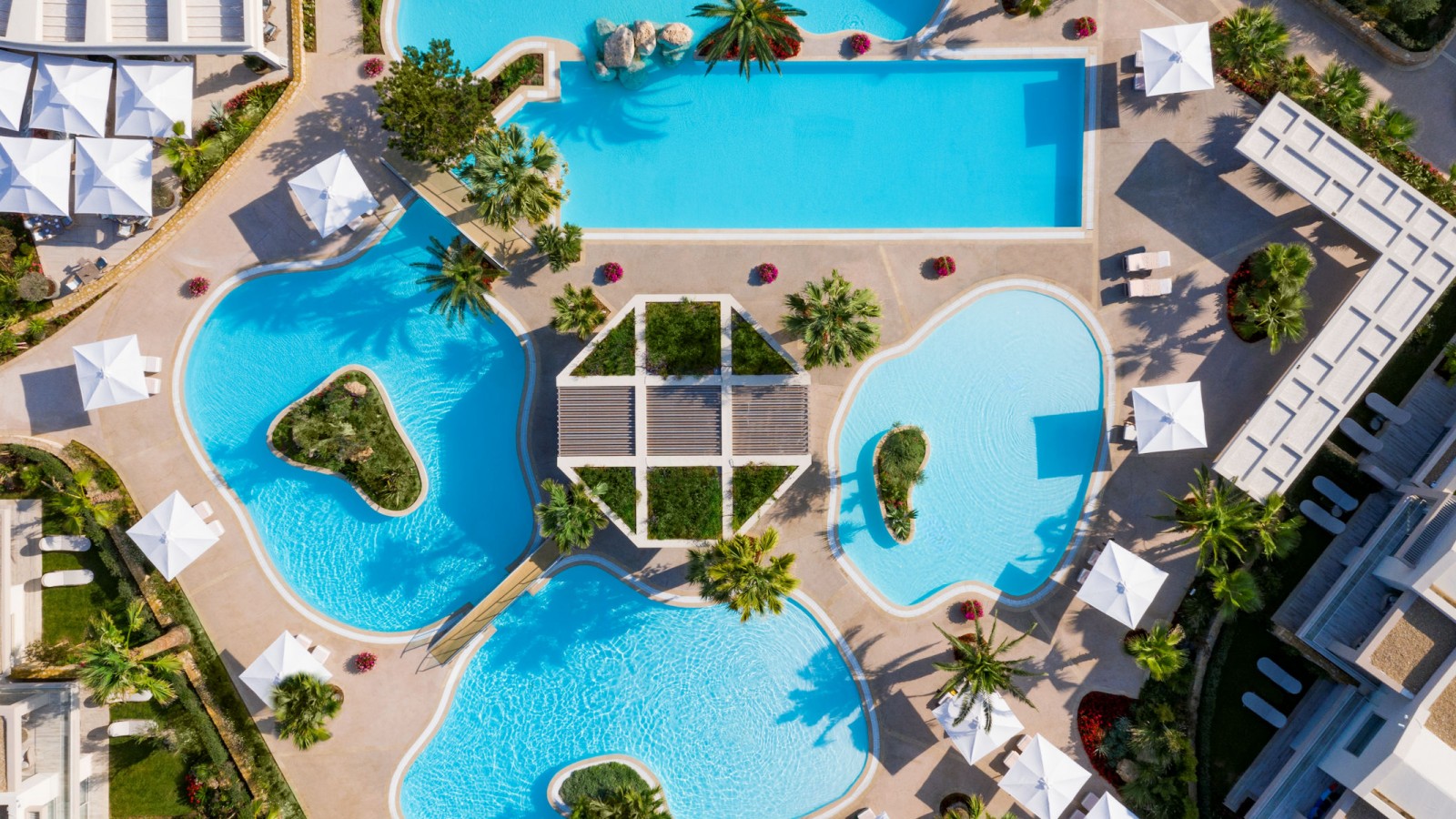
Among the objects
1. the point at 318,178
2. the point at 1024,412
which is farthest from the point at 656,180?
the point at 1024,412

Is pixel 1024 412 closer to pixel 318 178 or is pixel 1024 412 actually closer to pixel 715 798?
pixel 715 798

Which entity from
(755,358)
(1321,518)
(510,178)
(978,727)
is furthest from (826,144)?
(1321,518)

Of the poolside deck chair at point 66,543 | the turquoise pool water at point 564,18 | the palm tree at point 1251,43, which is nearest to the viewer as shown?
the palm tree at point 1251,43

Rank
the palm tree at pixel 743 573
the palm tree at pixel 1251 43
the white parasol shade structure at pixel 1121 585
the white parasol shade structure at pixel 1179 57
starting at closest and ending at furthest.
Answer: the palm tree at pixel 743 573, the white parasol shade structure at pixel 1121 585, the white parasol shade structure at pixel 1179 57, the palm tree at pixel 1251 43

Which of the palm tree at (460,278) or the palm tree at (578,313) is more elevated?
the palm tree at (578,313)

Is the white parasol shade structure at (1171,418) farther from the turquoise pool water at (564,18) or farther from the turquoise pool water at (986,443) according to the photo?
the turquoise pool water at (564,18)

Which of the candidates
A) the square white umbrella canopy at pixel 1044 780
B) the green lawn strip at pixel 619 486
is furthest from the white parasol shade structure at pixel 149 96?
the square white umbrella canopy at pixel 1044 780
